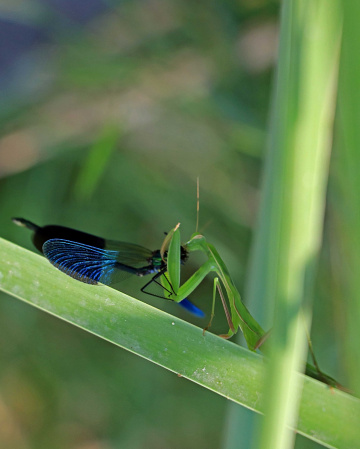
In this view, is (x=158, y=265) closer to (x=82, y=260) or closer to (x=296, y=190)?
(x=82, y=260)

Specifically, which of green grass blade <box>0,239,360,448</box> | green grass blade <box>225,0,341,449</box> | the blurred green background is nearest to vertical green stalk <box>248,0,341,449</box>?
green grass blade <box>225,0,341,449</box>

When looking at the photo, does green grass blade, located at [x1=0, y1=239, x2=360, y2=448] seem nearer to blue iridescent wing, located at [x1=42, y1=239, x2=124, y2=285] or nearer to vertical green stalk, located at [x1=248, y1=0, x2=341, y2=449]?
blue iridescent wing, located at [x1=42, y1=239, x2=124, y2=285]

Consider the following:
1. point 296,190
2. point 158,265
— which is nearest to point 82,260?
point 158,265

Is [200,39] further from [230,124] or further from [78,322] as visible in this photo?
[78,322]

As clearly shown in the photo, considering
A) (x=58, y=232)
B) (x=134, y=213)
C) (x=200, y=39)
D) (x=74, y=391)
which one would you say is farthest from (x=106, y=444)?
(x=200, y=39)

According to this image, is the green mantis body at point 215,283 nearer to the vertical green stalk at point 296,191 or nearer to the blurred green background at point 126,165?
the vertical green stalk at point 296,191

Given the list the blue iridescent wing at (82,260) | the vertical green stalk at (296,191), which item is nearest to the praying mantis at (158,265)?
the blue iridescent wing at (82,260)
